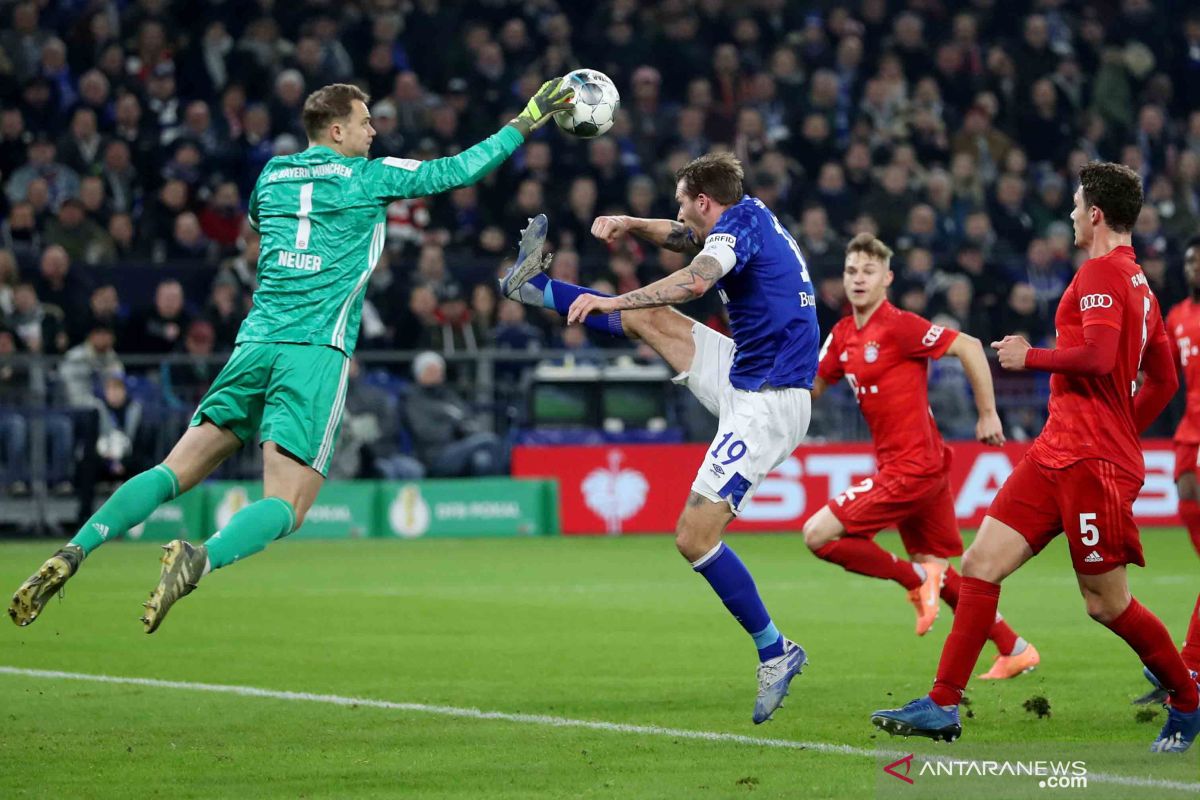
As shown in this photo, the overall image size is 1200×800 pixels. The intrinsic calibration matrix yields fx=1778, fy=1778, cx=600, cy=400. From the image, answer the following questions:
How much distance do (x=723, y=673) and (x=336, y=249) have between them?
3128 millimetres

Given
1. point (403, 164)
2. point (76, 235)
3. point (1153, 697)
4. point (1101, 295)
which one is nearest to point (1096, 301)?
point (1101, 295)

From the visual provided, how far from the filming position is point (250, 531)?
24.0ft

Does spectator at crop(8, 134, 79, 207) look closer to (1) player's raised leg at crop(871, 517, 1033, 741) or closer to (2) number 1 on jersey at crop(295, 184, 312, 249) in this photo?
(2) number 1 on jersey at crop(295, 184, 312, 249)

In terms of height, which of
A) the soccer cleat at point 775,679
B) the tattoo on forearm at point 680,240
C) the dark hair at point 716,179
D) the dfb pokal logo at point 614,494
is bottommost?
the dfb pokal logo at point 614,494

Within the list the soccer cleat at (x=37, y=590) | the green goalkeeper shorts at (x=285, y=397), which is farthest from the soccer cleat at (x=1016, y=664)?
the soccer cleat at (x=37, y=590)

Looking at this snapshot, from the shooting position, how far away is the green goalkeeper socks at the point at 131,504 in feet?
24.5

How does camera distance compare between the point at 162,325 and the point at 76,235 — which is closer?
the point at 162,325

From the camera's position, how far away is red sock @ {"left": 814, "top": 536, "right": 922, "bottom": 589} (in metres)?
9.88

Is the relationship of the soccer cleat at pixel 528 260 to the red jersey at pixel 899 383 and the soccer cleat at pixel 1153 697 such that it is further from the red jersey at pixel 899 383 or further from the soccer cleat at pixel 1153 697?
the soccer cleat at pixel 1153 697

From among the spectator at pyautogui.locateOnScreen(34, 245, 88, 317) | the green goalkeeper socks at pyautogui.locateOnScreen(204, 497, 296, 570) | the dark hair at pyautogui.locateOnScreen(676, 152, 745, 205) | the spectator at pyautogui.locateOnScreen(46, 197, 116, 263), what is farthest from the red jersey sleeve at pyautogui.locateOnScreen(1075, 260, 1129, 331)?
the spectator at pyautogui.locateOnScreen(46, 197, 116, 263)

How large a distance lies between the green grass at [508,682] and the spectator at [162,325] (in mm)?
3743

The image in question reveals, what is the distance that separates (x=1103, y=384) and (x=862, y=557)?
3125 mm

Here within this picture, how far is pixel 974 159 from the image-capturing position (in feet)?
78.2

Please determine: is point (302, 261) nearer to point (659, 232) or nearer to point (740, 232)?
point (659, 232)
